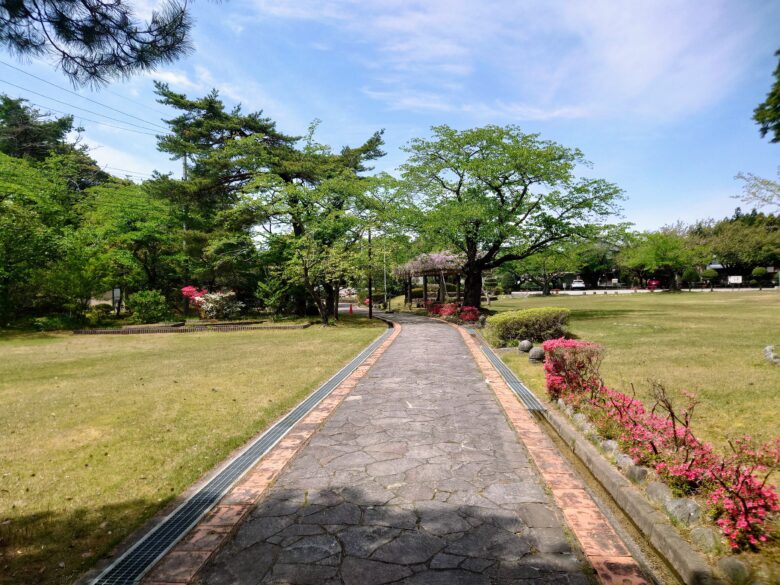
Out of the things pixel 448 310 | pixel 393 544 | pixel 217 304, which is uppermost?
pixel 217 304

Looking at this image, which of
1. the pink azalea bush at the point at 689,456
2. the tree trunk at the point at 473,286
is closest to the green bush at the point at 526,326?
the pink azalea bush at the point at 689,456

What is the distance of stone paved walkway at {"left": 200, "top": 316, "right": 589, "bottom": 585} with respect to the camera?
2.65m

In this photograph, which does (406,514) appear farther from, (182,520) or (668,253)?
(668,253)

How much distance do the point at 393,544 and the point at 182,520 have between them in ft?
5.70

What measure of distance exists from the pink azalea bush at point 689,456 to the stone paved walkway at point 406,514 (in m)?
1.00

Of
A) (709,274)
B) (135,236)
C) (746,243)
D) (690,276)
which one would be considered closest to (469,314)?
(135,236)

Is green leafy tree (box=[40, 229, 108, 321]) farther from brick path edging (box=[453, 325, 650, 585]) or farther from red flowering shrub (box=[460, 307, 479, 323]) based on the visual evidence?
brick path edging (box=[453, 325, 650, 585])

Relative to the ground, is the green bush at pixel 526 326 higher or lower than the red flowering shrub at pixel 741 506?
higher

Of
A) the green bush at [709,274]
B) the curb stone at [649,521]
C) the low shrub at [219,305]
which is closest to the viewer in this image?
the curb stone at [649,521]

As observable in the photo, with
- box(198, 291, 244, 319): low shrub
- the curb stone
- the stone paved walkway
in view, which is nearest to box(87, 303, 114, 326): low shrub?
box(198, 291, 244, 319): low shrub

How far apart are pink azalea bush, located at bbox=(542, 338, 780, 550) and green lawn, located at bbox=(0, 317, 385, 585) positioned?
4.25 m

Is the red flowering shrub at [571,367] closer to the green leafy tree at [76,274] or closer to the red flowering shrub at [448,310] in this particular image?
the red flowering shrub at [448,310]

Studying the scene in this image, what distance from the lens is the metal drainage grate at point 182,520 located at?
107 inches

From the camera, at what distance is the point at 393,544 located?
9.57 feet
